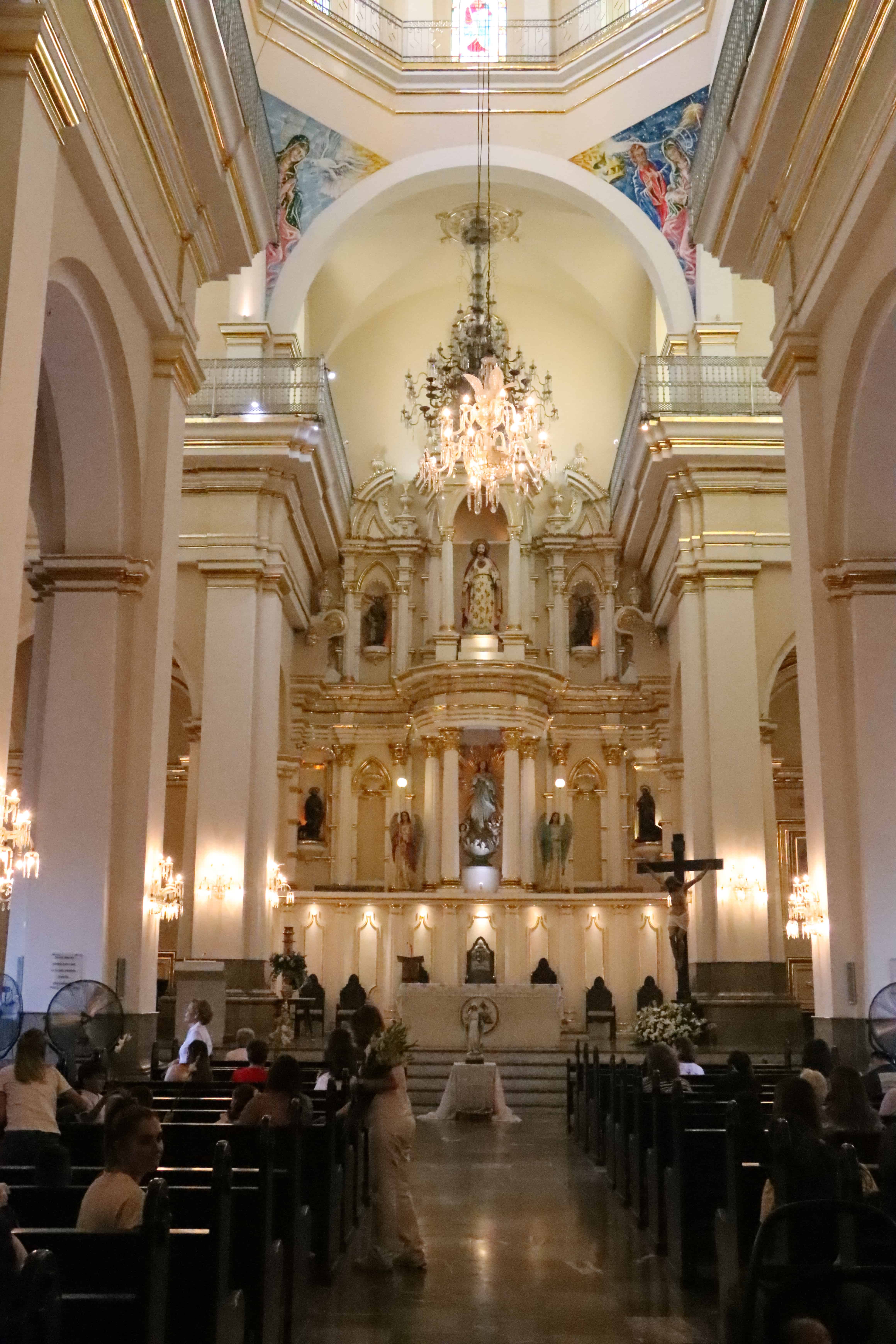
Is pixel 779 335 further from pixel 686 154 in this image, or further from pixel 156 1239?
pixel 156 1239

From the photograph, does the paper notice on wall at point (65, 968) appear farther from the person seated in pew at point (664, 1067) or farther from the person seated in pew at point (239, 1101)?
the person seated in pew at point (664, 1067)

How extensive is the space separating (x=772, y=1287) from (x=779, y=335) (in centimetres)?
1041

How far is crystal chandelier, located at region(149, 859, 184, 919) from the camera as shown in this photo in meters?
11.2

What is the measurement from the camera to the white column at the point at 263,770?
1759cm

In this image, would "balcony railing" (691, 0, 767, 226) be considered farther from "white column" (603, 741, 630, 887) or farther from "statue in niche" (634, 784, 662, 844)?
"statue in niche" (634, 784, 662, 844)

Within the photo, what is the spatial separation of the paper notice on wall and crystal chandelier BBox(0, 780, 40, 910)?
111cm

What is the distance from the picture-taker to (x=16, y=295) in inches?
289

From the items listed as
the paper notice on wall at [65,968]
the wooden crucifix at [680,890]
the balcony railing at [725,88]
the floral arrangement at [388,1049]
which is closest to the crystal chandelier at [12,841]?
the paper notice on wall at [65,968]

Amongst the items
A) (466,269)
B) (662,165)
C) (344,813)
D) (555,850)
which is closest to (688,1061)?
(555,850)

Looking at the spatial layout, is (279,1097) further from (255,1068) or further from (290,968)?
(290,968)

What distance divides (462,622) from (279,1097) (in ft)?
60.9

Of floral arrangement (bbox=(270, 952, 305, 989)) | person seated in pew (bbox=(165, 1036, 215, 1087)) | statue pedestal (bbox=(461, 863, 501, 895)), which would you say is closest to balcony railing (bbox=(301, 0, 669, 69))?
statue pedestal (bbox=(461, 863, 501, 895))

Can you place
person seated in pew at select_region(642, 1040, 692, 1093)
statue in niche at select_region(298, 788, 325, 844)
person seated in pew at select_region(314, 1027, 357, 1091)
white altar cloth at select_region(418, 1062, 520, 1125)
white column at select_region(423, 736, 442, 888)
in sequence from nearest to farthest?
1. person seated in pew at select_region(314, 1027, 357, 1091)
2. person seated in pew at select_region(642, 1040, 692, 1093)
3. white altar cloth at select_region(418, 1062, 520, 1125)
4. white column at select_region(423, 736, 442, 888)
5. statue in niche at select_region(298, 788, 325, 844)

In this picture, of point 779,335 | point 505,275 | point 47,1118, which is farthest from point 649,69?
point 47,1118
